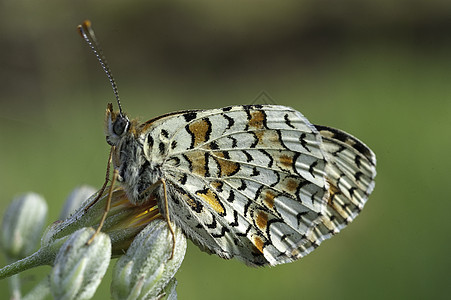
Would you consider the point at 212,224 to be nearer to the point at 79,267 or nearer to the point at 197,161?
the point at 197,161

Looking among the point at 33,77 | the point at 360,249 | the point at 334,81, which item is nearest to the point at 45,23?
the point at 33,77

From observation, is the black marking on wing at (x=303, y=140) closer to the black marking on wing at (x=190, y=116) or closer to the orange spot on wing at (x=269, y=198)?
the orange spot on wing at (x=269, y=198)

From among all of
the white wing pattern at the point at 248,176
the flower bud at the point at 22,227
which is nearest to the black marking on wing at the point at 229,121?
the white wing pattern at the point at 248,176

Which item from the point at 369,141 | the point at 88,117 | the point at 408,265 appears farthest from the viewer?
the point at 88,117

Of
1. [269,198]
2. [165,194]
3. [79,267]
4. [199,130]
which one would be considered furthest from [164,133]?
[79,267]

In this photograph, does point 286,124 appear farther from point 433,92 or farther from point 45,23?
point 45,23
